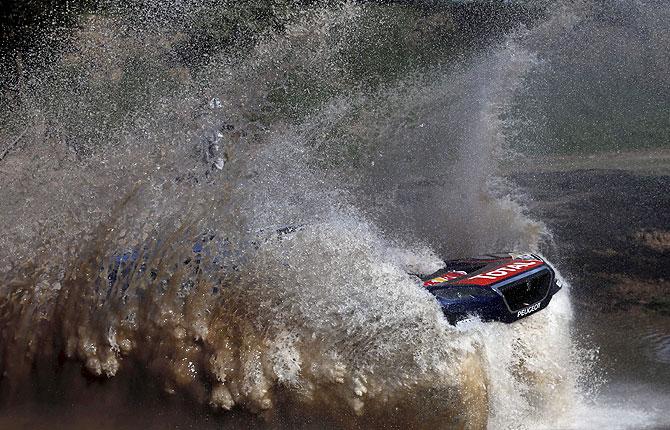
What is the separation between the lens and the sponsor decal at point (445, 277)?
24.5ft

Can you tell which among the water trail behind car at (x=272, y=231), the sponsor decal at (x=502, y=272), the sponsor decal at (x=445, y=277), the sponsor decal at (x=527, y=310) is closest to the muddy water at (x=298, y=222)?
the water trail behind car at (x=272, y=231)

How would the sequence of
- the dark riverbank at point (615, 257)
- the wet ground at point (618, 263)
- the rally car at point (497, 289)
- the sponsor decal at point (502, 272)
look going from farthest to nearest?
the dark riverbank at point (615, 257)
the wet ground at point (618, 263)
the sponsor decal at point (502, 272)
the rally car at point (497, 289)

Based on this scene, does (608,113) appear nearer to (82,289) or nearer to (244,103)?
(244,103)

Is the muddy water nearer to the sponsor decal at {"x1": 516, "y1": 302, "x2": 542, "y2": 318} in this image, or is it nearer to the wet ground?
the wet ground

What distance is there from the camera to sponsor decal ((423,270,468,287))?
24.5ft

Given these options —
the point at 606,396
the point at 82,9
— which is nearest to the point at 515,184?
the point at 606,396

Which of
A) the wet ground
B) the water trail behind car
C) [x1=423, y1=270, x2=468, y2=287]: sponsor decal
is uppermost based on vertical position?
the water trail behind car

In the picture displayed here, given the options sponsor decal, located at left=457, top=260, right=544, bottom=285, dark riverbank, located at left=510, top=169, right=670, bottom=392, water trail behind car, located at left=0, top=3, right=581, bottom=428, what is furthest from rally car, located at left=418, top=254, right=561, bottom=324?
dark riverbank, located at left=510, top=169, right=670, bottom=392

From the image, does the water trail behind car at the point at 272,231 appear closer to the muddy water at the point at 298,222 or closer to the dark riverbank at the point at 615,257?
the muddy water at the point at 298,222

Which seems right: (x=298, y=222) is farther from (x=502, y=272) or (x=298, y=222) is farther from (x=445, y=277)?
(x=502, y=272)

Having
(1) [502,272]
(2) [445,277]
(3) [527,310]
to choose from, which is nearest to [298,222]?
(2) [445,277]

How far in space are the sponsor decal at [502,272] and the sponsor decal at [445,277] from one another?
0.79 feet

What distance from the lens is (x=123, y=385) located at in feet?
20.8

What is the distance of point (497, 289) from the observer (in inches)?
279
